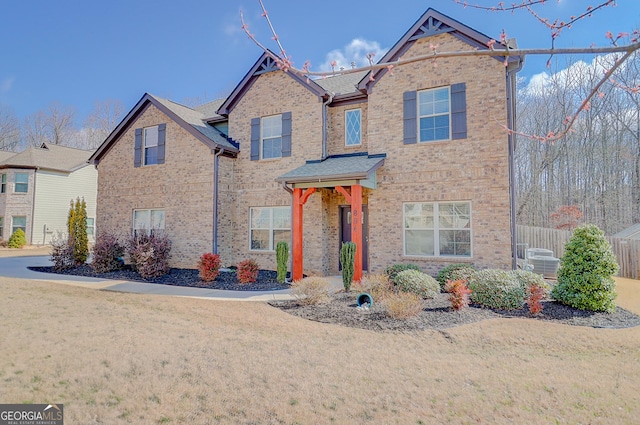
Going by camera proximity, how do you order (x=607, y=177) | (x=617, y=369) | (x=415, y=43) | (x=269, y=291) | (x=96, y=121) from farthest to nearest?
(x=96, y=121) < (x=607, y=177) < (x=415, y=43) < (x=269, y=291) < (x=617, y=369)

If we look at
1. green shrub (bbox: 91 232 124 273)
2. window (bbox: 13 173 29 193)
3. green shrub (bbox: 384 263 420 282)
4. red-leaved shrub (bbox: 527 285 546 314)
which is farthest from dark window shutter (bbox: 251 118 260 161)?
window (bbox: 13 173 29 193)

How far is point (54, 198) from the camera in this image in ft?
84.4

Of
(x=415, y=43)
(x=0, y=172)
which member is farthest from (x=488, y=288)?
(x=0, y=172)

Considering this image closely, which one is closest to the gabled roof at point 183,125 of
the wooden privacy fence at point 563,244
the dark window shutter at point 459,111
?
the dark window shutter at point 459,111

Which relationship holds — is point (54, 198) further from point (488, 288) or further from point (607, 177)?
point (607, 177)

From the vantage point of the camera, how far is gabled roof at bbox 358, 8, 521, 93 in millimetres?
10391

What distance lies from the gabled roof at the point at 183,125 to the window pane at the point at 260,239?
3.34m

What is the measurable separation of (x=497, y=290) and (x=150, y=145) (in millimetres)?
14308

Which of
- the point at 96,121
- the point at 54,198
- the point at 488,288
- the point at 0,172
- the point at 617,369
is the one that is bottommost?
the point at 617,369

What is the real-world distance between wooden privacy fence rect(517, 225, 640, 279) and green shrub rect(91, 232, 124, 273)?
703 inches

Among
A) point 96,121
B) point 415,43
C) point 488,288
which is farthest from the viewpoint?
point 96,121

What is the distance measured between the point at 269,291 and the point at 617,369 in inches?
300
